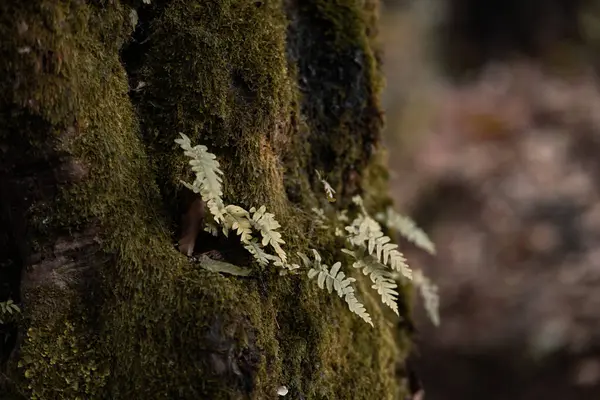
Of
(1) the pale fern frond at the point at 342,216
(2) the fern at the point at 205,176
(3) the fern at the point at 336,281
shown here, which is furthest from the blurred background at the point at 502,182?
(2) the fern at the point at 205,176

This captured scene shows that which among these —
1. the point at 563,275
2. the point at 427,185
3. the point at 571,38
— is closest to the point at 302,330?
the point at 563,275

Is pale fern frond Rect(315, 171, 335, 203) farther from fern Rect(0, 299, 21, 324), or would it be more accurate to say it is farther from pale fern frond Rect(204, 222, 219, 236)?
fern Rect(0, 299, 21, 324)

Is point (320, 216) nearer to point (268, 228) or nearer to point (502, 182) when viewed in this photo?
point (268, 228)

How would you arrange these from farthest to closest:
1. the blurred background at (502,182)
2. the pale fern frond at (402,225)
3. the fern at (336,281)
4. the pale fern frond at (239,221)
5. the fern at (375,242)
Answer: the blurred background at (502,182)
the pale fern frond at (402,225)
the fern at (375,242)
the fern at (336,281)
the pale fern frond at (239,221)

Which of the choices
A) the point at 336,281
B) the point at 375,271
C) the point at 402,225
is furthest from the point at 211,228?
the point at 402,225

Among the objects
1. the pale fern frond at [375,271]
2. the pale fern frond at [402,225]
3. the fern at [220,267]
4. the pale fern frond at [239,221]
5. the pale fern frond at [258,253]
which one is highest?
the pale fern frond at [402,225]

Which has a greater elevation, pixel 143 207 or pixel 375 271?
pixel 375 271

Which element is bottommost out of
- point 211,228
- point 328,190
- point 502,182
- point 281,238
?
point 211,228

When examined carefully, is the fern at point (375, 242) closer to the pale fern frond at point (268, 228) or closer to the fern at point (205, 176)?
the pale fern frond at point (268, 228)
